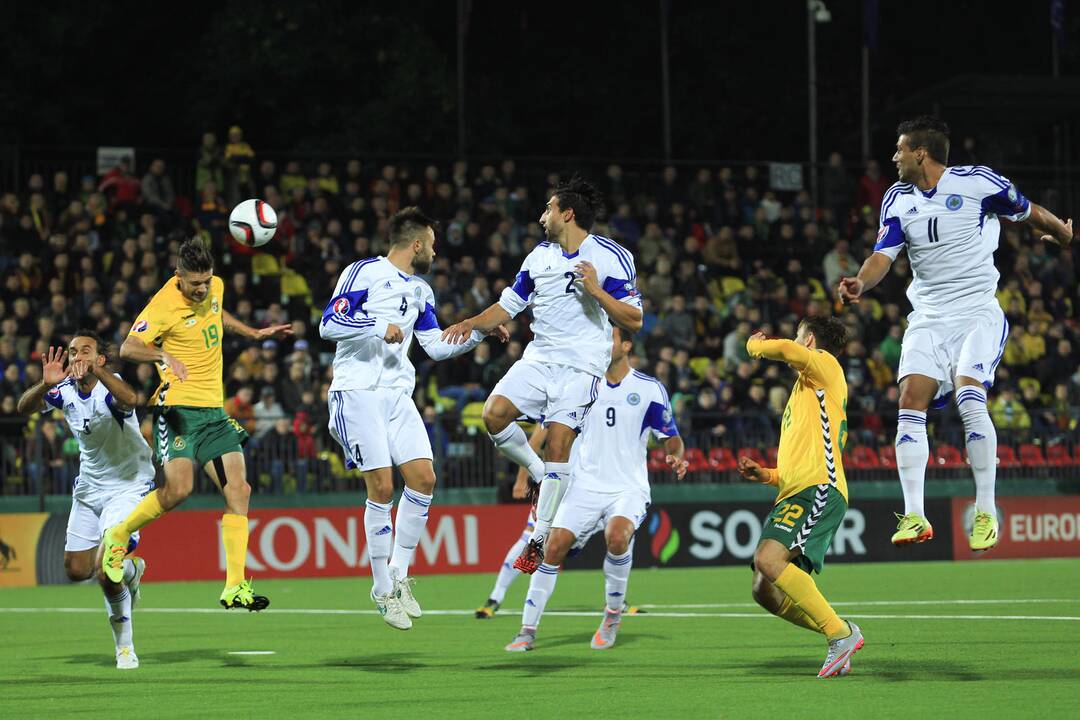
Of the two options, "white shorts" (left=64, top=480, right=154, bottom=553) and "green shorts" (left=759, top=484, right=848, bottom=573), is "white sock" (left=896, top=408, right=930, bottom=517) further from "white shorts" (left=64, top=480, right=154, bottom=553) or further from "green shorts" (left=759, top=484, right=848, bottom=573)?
"white shorts" (left=64, top=480, right=154, bottom=553)

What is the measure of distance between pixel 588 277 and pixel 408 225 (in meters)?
1.51

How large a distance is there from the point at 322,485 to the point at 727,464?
5.81 metres

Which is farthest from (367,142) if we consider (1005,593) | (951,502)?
(1005,593)

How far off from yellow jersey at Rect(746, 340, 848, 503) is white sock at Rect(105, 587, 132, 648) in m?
4.58

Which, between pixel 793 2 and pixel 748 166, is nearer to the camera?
pixel 748 166

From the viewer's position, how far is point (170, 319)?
11.4 m

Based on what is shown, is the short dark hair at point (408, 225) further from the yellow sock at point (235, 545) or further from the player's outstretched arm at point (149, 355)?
the yellow sock at point (235, 545)

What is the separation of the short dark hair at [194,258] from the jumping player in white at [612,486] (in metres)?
3.30

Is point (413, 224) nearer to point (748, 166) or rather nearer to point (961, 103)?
point (748, 166)

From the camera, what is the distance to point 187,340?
11.5 metres

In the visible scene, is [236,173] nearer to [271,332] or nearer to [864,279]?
[271,332]

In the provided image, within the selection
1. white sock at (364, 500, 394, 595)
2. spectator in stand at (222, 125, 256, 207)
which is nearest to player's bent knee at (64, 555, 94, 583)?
white sock at (364, 500, 394, 595)

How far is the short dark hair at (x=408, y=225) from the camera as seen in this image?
38.2ft

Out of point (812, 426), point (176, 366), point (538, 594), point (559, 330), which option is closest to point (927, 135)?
point (812, 426)
